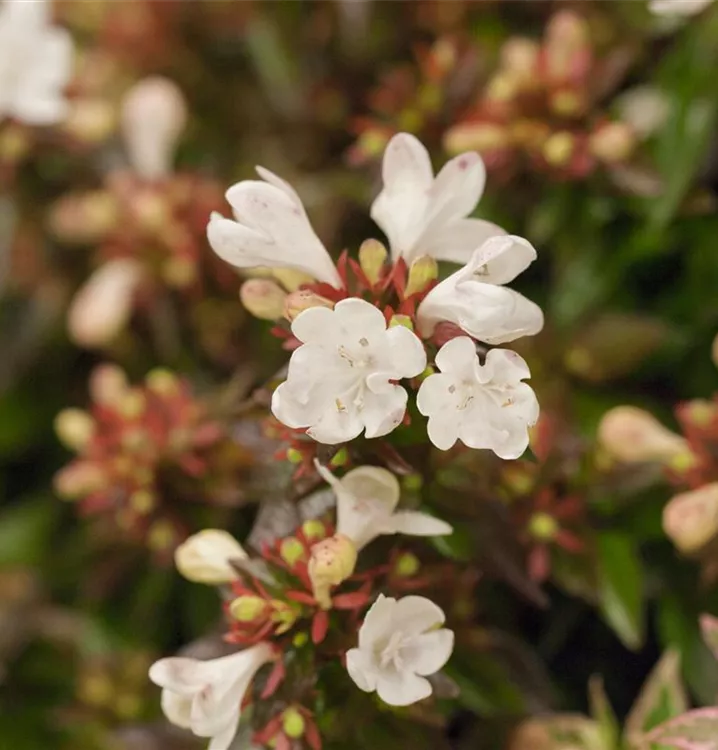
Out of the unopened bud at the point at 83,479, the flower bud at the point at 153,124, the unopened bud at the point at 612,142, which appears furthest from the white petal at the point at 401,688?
the flower bud at the point at 153,124

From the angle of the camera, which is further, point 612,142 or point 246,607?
point 612,142

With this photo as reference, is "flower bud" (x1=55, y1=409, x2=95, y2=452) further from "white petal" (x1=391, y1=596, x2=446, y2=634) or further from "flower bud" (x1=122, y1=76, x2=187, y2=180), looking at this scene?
"white petal" (x1=391, y1=596, x2=446, y2=634)

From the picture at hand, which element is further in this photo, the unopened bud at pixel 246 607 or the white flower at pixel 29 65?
the white flower at pixel 29 65

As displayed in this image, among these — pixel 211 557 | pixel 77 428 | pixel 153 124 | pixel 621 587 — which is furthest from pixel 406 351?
pixel 153 124

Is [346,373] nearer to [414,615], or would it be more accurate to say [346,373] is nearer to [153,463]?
[414,615]

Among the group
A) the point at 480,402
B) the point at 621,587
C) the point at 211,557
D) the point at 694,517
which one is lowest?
the point at 621,587

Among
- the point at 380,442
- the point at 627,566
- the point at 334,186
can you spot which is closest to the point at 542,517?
the point at 627,566

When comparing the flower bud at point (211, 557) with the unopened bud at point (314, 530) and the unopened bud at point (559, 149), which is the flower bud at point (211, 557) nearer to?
the unopened bud at point (314, 530)
